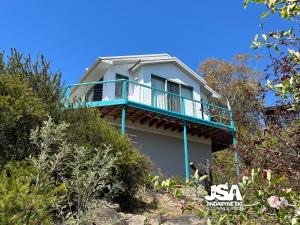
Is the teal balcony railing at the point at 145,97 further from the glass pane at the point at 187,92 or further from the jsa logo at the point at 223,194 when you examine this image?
the jsa logo at the point at 223,194

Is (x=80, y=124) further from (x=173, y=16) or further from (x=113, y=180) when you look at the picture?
(x=173, y=16)

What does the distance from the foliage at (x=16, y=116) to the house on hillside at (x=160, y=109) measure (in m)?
6.89

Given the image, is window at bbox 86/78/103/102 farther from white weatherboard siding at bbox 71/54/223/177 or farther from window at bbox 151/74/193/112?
window at bbox 151/74/193/112

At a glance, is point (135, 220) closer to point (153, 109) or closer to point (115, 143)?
point (115, 143)

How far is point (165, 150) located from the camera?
16.8 meters

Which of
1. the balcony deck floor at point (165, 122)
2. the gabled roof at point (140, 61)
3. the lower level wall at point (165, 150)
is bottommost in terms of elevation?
the lower level wall at point (165, 150)

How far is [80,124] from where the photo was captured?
333 inches

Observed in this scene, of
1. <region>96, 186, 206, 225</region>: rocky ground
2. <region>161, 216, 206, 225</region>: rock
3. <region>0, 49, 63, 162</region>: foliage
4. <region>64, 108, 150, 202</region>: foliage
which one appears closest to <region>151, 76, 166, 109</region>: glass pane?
<region>96, 186, 206, 225</region>: rocky ground

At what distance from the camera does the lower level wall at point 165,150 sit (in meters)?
16.0

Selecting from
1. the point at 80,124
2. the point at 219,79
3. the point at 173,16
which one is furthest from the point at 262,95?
the point at 219,79
